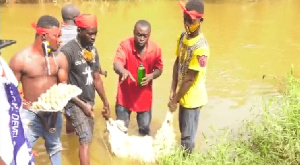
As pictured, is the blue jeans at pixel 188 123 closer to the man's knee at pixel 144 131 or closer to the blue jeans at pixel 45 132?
the man's knee at pixel 144 131

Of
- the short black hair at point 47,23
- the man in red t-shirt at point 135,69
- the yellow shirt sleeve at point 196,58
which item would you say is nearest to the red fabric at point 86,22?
the short black hair at point 47,23

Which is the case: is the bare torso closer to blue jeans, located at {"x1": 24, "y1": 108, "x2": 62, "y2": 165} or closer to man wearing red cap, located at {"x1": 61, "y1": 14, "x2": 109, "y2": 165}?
blue jeans, located at {"x1": 24, "y1": 108, "x2": 62, "y2": 165}

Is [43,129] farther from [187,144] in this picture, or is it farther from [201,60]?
[201,60]

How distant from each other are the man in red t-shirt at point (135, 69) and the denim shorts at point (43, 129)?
937mm

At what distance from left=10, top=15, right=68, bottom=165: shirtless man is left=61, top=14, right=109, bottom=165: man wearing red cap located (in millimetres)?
183

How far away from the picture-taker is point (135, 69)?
15.0 ft

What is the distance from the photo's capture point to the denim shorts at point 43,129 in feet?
12.2

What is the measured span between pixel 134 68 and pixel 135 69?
16 mm

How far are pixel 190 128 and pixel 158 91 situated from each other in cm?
264

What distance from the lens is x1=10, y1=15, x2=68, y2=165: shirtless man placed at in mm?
3533

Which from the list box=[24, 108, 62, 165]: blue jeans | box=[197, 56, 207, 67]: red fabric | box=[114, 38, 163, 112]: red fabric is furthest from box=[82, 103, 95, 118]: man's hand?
box=[197, 56, 207, 67]: red fabric

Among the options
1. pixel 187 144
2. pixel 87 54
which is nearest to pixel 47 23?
pixel 87 54

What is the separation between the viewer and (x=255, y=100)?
21.1 ft

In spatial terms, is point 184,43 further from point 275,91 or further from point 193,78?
point 275,91
